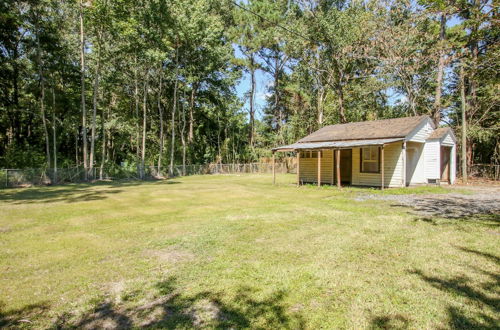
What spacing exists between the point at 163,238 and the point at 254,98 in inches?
1304

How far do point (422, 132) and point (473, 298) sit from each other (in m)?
13.9

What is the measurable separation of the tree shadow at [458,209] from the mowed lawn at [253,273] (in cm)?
22

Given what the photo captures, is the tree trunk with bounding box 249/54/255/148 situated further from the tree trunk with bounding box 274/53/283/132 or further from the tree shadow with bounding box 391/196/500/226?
the tree shadow with bounding box 391/196/500/226

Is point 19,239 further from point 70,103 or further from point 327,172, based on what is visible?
point 70,103

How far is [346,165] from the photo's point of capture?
1683 centimetres

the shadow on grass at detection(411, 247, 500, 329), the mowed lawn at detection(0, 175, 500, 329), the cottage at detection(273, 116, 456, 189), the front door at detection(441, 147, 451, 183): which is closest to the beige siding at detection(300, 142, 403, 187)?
the cottage at detection(273, 116, 456, 189)

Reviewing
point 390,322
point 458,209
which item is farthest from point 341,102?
point 390,322

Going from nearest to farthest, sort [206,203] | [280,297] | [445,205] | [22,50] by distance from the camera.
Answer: [280,297], [445,205], [206,203], [22,50]

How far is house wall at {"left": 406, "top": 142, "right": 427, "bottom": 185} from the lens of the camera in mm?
14766

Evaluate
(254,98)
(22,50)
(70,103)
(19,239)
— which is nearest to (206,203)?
(19,239)

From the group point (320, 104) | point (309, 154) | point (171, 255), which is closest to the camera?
point (171, 255)

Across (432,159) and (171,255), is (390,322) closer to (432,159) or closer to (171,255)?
(171,255)

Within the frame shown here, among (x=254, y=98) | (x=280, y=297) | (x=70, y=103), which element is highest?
(x=254, y=98)

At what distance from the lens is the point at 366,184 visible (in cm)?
1512
